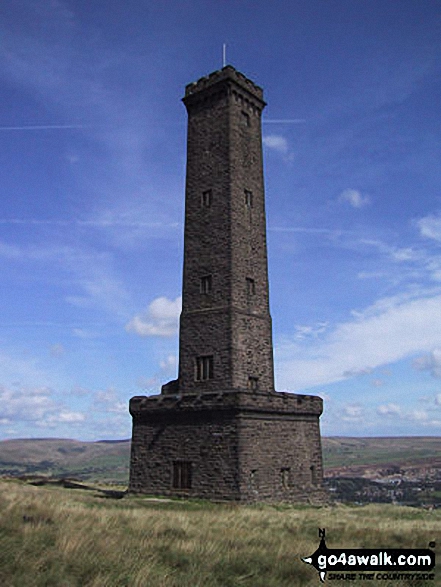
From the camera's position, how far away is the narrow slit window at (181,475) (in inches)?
916

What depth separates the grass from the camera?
7.79 meters

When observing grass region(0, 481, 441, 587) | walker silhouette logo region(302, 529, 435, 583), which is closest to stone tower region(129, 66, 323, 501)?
grass region(0, 481, 441, 587)

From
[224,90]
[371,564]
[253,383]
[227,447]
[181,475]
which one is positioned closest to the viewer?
[371,564]

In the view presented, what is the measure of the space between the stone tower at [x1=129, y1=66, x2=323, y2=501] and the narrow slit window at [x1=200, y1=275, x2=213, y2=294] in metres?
0.06

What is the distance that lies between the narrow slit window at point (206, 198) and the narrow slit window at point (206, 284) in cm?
417

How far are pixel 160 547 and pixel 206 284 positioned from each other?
17.6 meters

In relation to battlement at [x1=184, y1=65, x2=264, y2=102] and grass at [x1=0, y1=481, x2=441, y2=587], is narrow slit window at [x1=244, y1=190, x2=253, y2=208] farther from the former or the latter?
grass at [x1=0, y1=481, x2=441, y2=587]

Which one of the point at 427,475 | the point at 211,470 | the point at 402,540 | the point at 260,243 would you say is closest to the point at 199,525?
the point at 402,540

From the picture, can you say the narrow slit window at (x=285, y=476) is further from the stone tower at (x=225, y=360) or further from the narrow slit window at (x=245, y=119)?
the narrow slit window at (x=245, y=119)

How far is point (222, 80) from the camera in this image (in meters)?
28.7

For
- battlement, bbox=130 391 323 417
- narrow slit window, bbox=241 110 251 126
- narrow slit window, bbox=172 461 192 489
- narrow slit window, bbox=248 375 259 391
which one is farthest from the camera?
Answer: narrow slit window, bbox=241 110 251 126

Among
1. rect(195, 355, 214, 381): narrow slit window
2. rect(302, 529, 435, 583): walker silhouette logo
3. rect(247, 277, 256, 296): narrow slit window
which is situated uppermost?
rect(247, 277, 256, 296): narrow slit window

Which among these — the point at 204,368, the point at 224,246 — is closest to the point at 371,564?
the point at 204,368

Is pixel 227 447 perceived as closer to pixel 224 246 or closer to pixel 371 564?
pixel 224 246
